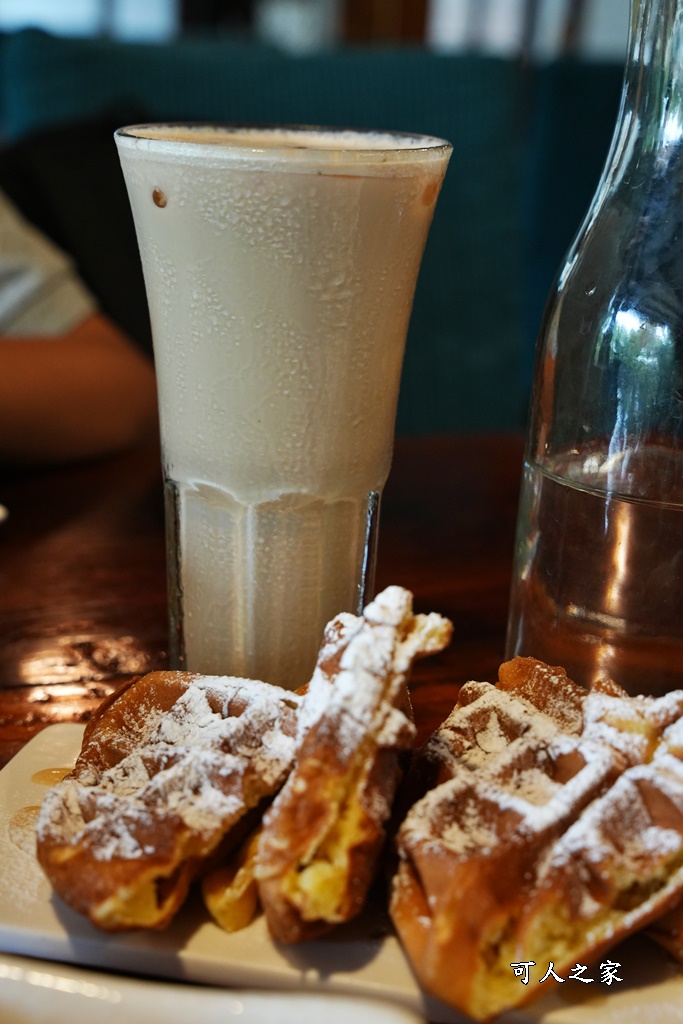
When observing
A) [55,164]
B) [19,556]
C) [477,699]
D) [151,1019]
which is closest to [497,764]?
[477,699]

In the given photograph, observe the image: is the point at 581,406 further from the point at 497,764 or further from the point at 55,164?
the point at 55,164

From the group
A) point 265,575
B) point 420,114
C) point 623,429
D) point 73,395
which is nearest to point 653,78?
point 623,429

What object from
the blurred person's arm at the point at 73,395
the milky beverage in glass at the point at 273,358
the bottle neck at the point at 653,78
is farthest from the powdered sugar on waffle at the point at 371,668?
the blurred person's arm at the point at 73,395

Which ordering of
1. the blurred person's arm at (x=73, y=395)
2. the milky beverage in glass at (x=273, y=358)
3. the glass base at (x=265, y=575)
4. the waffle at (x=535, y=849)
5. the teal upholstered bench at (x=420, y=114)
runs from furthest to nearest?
the teal upholstered bench at (x=420, y=114), the blurred person's arm at (x=73, y=395), the glass base at (x=265, y=575), the milky beverage in glass at (x=273, y=358), the waffle at (x=535, y=849)

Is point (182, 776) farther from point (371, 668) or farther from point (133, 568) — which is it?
point (133, 568)

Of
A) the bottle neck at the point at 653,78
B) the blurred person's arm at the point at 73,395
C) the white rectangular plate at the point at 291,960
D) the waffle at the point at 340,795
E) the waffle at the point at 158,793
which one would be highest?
the bottle neck at the point at 653,78

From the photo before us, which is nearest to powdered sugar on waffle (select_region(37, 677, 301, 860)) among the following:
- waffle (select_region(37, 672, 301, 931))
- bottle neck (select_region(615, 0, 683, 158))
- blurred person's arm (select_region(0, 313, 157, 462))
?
waffle (select_region(37, 672, 301, 931))

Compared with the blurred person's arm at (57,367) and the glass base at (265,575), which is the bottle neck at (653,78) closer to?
the glass base at (265,575)
